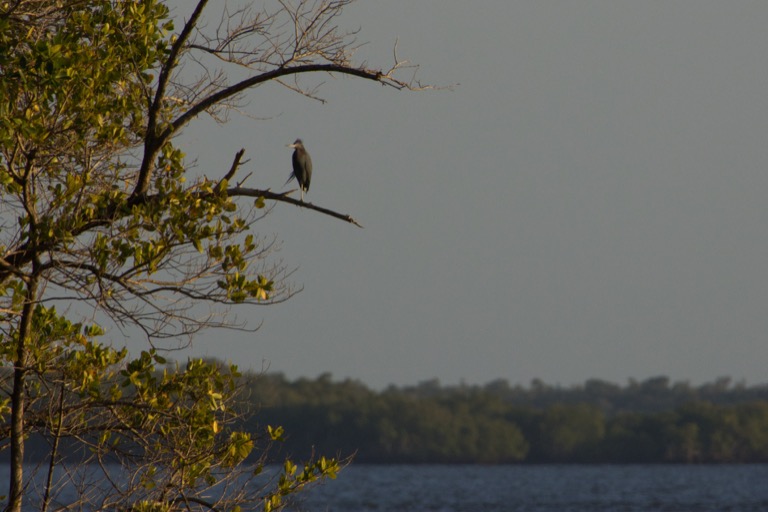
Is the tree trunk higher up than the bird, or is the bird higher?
the bird

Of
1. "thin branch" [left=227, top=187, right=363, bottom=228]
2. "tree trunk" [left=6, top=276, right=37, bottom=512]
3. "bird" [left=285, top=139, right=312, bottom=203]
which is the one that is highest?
"bird" [left=285, top=139, right=312, bottom=203]

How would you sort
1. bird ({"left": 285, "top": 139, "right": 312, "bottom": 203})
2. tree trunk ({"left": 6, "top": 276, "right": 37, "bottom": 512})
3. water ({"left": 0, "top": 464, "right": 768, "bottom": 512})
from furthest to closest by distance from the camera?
1. water ({"left": 0, "top": 464, "right": 768, "bottom": 512})
2. bird ({"left": 285, "top": 139, "right": 312, "bottom": 203})
3. tree trunk ({"left": 6, "top": 276, "right": 37, "bottom": 512})

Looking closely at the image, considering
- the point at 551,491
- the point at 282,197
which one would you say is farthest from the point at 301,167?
the point at 551,491

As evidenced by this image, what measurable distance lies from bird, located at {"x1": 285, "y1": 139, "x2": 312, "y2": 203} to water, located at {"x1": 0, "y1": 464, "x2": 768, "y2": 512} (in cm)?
4279

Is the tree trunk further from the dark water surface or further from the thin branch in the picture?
the dark water surface

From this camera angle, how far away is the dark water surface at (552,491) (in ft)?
231

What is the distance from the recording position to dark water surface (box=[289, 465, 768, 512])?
70438 millimetres

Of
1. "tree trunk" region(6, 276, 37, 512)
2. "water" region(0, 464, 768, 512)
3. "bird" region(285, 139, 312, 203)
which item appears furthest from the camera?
"water" region(0, 464, 768, 512)

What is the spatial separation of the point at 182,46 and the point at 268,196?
119 cm

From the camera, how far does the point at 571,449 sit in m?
109

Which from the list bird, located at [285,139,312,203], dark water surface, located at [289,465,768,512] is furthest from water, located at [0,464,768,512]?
bird, located at [285,139,312,203]

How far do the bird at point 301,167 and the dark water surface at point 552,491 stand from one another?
43.5 metres

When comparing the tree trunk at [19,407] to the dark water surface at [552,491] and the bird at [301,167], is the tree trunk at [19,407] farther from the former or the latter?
the dark water surface at [552,491]

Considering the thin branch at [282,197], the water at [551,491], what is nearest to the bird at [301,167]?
the thin branch at [282,197]
